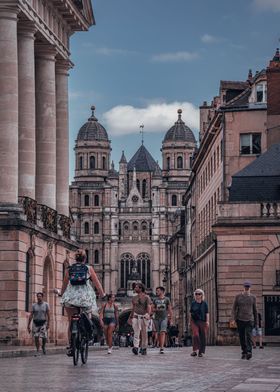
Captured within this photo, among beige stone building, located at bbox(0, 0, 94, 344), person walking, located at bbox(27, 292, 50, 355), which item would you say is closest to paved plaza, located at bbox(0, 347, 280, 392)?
person walking, located at bbox(27, 292, 50, 355)

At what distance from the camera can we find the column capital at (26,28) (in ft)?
164

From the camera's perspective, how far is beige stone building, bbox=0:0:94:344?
45812 millimetres

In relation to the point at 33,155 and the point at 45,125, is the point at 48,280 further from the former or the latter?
the point at 45,125

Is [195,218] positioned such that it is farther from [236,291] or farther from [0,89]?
[0,89]

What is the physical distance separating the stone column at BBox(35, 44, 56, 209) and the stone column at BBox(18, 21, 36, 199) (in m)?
3.72

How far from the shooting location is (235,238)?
59.1 m

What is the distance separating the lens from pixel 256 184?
203 ft

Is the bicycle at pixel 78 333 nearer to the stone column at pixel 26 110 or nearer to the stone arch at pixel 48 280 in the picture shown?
the stone column at pixel 26 110

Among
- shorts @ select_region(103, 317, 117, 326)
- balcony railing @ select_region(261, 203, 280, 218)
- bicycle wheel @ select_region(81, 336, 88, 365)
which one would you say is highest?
balcony railing @ select_region(261, 203, 280, 218)

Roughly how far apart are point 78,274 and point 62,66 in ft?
116

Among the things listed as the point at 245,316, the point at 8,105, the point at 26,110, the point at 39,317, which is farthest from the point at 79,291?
the point at 26,110

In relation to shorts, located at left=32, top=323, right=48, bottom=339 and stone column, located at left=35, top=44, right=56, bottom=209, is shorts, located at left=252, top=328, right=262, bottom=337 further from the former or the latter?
shorts, located at left=32, top=323, right=48, bottom=339

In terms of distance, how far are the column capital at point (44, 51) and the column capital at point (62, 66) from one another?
2.16m

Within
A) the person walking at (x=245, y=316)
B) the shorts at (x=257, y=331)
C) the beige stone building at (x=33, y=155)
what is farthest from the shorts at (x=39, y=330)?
the shorts at (x=257, y=331)
